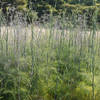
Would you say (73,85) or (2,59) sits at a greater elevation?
(2,59)

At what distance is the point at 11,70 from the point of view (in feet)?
6.13

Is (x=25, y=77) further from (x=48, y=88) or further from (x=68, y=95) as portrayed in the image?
(x=68, y=95)

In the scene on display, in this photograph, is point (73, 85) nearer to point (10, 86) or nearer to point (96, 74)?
point (96, 74)

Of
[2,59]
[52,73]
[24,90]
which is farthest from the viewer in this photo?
[52,73]

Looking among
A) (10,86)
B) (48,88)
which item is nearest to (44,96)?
(48,88)

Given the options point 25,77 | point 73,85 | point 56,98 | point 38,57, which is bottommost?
point 56,98

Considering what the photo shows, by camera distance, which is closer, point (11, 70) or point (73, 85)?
point (11, 70)

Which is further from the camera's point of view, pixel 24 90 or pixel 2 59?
pixel 2 59

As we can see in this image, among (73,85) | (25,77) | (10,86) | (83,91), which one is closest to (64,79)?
(73,85)

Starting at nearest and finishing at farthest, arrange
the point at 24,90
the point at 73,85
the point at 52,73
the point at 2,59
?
1. the point at 24,90
2. the point at 2,59
3. the point at 73,85
4. the point at 52,73

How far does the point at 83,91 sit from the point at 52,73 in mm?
539

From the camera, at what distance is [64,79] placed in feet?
7.38

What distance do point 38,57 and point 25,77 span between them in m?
0.39

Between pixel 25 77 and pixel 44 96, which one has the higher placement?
pixel 25 77
